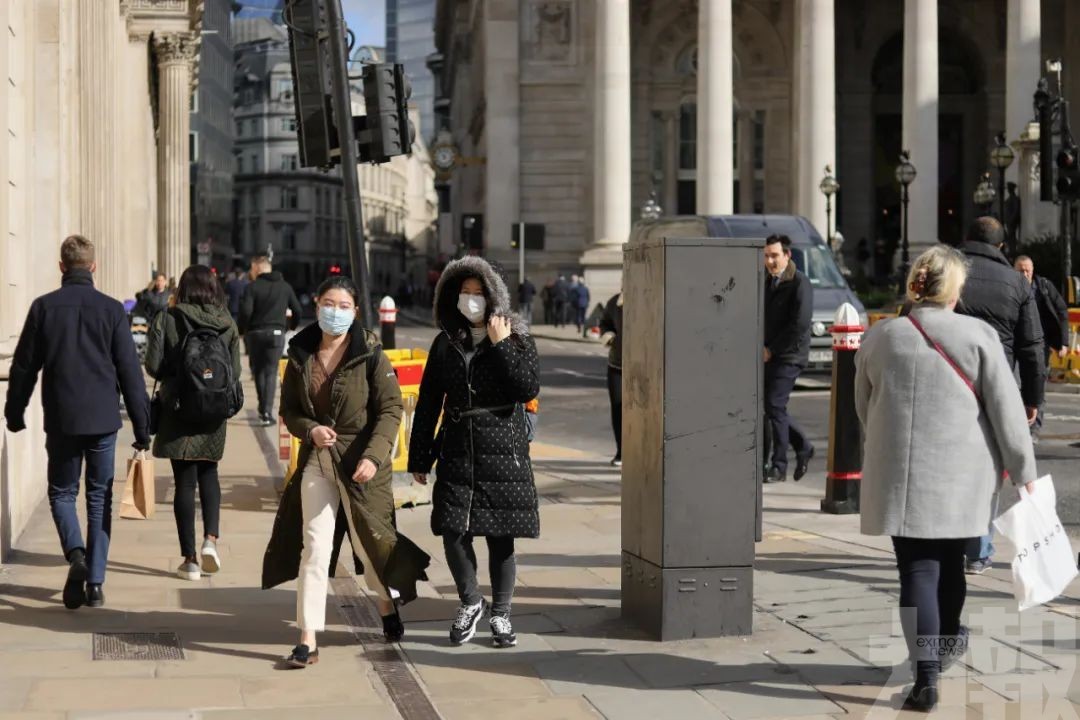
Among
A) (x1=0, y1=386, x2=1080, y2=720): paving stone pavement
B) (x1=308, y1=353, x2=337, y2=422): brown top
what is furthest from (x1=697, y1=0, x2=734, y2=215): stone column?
(x1=308, y1=353, x2=337, y2=422): brown top

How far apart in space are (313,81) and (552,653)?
6.68m

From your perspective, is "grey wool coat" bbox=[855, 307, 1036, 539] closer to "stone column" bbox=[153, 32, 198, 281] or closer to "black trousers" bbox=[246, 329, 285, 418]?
"black trousers" bbox=[246, 329, 285, 418]

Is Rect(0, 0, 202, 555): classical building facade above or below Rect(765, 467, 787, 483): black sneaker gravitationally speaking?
above

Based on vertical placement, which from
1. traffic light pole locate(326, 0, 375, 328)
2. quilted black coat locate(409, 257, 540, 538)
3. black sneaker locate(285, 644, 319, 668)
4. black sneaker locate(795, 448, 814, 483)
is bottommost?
black sneaker locate(285, 644, 319, 668)

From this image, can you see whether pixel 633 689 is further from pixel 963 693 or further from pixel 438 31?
pixel 438 31

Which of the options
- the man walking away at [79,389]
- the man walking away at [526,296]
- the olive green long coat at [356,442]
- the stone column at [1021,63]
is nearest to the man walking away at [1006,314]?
the olive green long coat at [356,442]

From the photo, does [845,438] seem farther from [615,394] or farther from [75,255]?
[75,255]

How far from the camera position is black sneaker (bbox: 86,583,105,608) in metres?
9.26

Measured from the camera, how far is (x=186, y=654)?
8.08 m

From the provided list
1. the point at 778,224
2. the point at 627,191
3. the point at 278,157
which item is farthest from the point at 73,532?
the point at 278,157

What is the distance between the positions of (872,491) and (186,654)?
2974mm

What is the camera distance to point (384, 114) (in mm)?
13188

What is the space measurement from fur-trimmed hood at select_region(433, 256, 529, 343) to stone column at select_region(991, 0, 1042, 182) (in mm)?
46966

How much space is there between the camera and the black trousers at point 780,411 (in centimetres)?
1392
